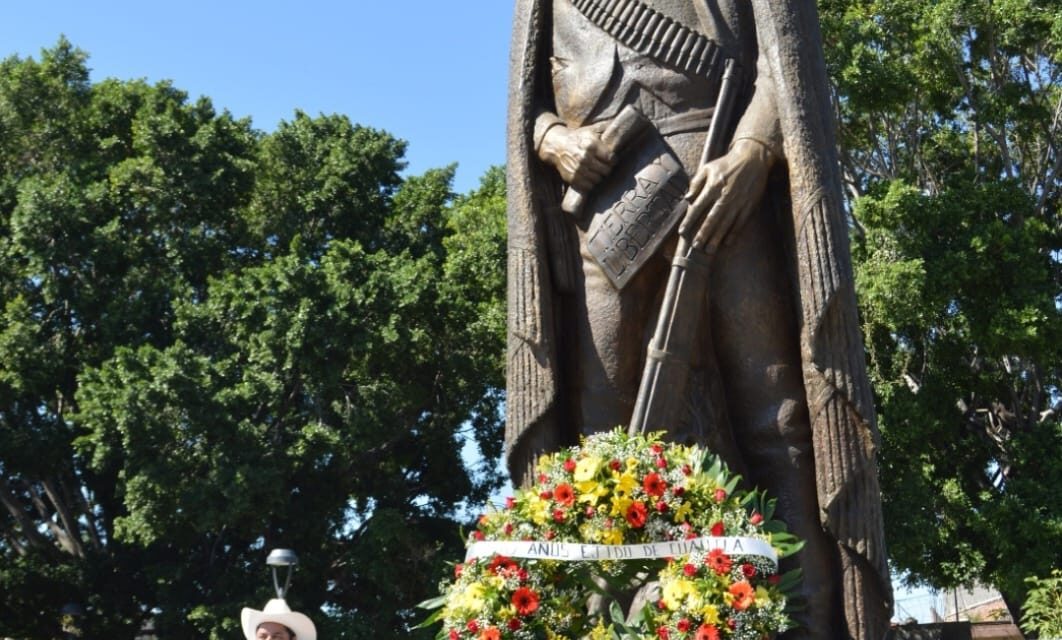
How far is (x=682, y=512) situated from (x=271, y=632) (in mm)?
2034

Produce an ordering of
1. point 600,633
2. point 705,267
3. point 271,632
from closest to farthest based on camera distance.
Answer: point 600,633 < point 271,632 < point 705,267

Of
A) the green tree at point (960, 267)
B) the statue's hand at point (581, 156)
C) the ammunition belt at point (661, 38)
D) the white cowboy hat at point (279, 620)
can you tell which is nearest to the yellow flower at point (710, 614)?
the white cowboy hat at point (279, 620)

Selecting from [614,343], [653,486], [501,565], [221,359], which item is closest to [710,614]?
[653,486]

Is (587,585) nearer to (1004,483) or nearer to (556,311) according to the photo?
(556,311)

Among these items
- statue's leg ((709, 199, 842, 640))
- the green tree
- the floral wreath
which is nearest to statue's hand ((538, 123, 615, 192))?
statue's leg ((709, 199, 842, 640))

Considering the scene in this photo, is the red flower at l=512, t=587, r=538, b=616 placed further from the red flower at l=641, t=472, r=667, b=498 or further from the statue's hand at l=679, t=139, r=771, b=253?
the statue's hand at l=679, t=139, r=771, b=253

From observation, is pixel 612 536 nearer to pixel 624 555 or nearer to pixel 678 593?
pixel 624 555

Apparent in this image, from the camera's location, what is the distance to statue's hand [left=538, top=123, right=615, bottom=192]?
5977 millimetres

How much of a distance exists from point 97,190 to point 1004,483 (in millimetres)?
14680

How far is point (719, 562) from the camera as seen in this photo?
14.2 feet

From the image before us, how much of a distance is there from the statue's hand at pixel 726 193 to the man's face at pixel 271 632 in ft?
7.66

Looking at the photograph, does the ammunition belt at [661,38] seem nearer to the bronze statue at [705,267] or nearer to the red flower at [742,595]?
the bronze statue at [705,267]

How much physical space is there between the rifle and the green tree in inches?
461

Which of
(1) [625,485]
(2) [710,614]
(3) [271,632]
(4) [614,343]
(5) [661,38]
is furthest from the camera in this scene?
(5) [661,38]
